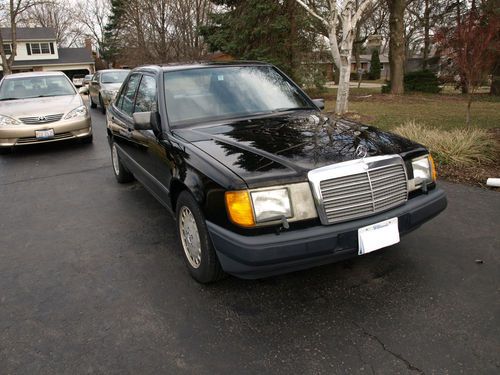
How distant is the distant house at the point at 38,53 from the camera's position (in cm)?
4800

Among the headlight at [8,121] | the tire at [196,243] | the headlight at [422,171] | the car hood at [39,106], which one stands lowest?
the tire at [196,243]

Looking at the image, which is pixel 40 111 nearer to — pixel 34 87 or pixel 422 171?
pixel 34 87

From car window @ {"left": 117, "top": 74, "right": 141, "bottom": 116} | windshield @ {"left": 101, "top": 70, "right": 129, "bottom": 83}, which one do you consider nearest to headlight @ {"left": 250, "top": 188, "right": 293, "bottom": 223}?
car window @ {"left": 117, "top": 74, "right": 141, "bottom": 116}

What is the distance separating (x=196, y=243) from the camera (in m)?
3.06

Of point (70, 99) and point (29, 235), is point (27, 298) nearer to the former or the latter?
point (29, 235)

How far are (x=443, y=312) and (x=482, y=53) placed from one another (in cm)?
658

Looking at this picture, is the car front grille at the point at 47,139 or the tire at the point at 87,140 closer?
the car front grille at the point at 47,139

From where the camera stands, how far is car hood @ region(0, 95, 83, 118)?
7.65 meters

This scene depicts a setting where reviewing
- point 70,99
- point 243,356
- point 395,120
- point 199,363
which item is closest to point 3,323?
point 199,363

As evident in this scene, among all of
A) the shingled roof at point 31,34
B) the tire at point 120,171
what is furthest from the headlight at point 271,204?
the shingled roof at point 31,34

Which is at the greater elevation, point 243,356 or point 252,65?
point 252,65

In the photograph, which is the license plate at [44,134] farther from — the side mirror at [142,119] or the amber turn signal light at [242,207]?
the amber turn signal light at [242,207]

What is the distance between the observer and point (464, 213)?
14.3 ft

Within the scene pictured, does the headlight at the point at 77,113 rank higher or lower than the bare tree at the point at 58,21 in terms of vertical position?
lower
